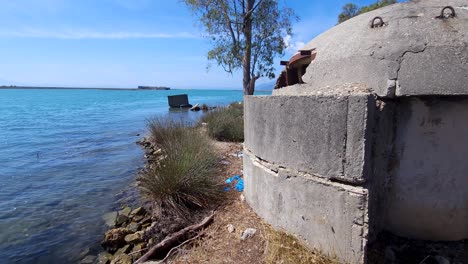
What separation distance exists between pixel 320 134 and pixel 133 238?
3725 mm

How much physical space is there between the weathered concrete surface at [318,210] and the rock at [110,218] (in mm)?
3607

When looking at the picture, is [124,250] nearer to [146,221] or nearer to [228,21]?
[146,221]

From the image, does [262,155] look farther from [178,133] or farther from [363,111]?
[178,133]

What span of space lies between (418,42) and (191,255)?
3648 mm

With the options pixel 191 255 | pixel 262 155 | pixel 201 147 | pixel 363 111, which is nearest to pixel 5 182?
pixel 201 147

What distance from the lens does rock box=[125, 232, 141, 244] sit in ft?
16.4

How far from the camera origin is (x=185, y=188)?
5398 millimetres

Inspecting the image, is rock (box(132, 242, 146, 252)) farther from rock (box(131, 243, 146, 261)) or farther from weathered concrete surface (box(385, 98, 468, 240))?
weathered concrete surface (box(385, 98, 468, 240))

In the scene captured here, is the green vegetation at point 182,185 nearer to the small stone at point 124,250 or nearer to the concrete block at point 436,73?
the small stone at point 124,250

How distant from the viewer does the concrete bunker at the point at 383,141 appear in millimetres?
2885

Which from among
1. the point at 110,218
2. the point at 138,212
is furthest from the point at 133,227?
the point at 110,218

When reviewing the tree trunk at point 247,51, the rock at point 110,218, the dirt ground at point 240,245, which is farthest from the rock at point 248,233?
the tree trunk at point 247,51

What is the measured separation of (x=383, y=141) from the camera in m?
3.16

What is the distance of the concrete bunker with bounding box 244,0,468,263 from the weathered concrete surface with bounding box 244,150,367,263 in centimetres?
1
